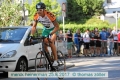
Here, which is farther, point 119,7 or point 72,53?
point 119,7

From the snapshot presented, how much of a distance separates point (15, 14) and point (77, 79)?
1233 centimetres

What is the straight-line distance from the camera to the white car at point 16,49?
12.4 meters

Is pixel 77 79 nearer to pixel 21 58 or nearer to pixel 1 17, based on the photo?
pixel 21 58

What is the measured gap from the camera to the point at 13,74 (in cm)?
1268

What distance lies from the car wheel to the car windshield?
0.73m

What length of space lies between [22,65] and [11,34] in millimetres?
1340

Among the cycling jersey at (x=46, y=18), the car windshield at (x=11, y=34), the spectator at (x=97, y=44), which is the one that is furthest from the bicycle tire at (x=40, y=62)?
the spectator at (x=97, y=44)

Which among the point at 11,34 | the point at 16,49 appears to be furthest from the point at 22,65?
the point at 11,34

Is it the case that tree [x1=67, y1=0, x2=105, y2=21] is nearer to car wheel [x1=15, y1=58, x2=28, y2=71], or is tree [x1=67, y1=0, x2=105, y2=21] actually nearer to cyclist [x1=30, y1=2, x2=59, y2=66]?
car wheel [x1=15, y1=58, x2=28, y2=71]

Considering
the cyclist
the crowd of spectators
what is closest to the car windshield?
the cyclist

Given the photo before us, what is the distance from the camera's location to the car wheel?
12602mm

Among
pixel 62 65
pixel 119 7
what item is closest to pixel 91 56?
pixel 62 65

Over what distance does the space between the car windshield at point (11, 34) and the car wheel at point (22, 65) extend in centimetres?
73

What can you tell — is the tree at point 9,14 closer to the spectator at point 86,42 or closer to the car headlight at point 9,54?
the spectator at point 86,42
